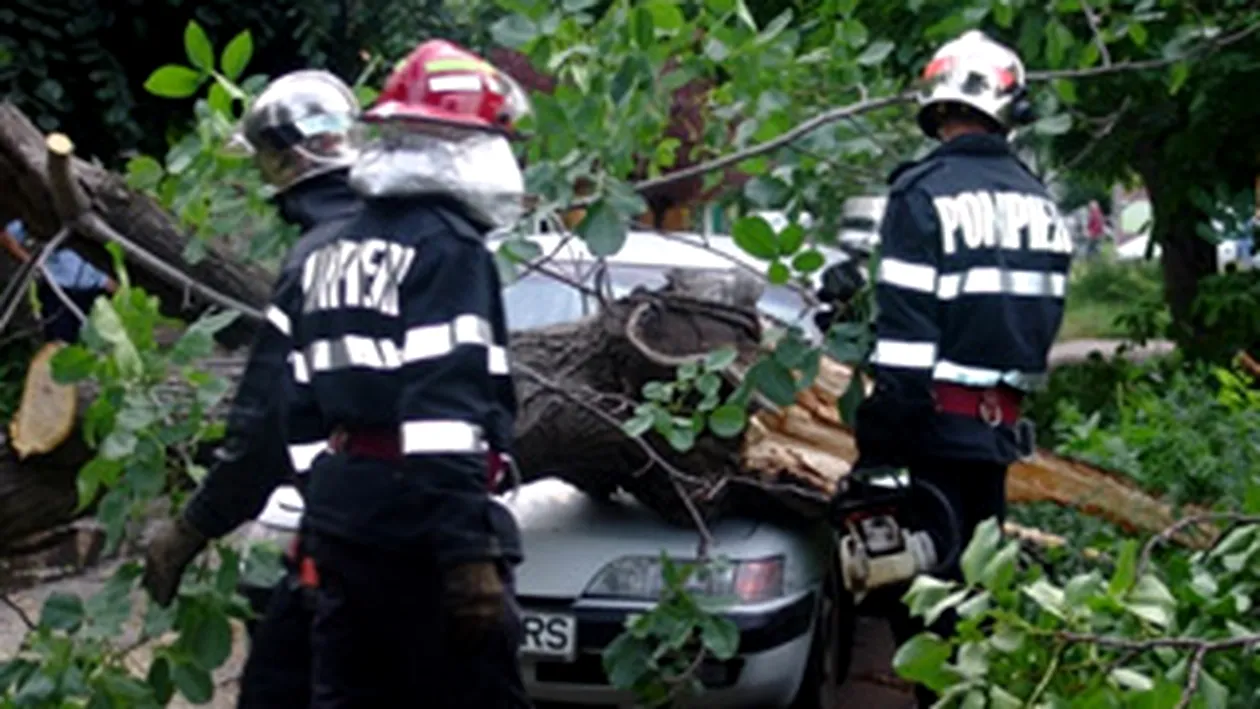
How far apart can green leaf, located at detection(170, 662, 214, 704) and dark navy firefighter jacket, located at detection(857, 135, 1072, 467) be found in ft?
5.96

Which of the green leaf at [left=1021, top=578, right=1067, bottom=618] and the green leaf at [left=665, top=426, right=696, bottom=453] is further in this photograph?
the green leaf at [left=665, top=426, right=696, bottom=453]

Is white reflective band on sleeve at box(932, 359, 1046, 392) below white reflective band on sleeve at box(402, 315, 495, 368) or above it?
below

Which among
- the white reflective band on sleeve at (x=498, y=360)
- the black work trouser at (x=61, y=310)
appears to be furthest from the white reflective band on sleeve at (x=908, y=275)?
the black work trouser at (x=61, y=310)

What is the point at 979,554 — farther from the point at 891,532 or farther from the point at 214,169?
the point at 214,169

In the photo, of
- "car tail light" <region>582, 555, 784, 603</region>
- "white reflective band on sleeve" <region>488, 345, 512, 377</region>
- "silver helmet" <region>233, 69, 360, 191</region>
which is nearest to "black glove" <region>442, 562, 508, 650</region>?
"white reflective band on sleeve" <region>488, 345, 512, 377</region>

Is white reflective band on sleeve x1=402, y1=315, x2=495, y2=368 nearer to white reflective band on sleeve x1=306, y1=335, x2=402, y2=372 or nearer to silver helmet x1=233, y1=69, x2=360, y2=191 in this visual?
white reflective band on sleeve x1=306, y1=335, x2=402, y2=372

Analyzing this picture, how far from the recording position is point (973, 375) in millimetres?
5961

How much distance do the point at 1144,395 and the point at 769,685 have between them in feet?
8.17

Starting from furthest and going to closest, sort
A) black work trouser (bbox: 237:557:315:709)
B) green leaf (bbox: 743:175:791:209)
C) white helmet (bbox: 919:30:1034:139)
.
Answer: green leaf (bbox: 743:175:791:209)
white helmet (bbox: 919:30:1034:139)
black work trouser (bbox: 237:557:315:709)

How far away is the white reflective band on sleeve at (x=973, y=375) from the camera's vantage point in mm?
5949

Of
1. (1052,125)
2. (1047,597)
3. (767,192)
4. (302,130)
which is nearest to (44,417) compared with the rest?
(302,130)

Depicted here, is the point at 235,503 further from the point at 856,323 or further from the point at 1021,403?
the point at 1021,403

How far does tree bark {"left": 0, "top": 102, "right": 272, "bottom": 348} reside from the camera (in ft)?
19.2

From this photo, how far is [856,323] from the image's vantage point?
6086mm
